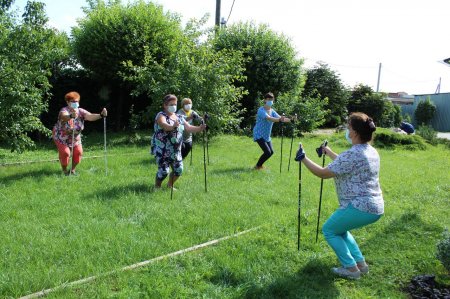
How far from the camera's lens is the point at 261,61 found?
1767cm

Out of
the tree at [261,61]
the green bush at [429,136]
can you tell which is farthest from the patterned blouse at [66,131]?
the green bush at [429,136]

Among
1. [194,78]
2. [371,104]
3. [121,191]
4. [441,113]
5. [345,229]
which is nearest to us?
[345,229]

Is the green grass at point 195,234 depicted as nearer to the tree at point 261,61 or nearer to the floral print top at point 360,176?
the floral print top at point 360,176

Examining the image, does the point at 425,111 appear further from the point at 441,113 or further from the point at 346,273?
the point at 346,273

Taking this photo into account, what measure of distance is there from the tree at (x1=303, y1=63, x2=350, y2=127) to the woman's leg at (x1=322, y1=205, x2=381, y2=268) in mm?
20396

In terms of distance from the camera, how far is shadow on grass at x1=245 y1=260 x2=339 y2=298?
3887 mm

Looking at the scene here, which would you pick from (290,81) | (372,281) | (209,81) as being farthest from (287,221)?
(290,81)

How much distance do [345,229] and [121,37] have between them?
39.2 feet

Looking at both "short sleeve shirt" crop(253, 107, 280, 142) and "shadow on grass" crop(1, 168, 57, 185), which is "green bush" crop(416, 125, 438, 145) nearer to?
"short sleeve shirt" crop(253, 107, 280, 142)

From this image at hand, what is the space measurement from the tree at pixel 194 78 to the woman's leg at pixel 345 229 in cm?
888

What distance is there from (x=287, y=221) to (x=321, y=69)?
67.2 feet

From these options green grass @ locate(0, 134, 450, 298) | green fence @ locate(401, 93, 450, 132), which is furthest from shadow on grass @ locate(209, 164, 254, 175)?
green fence @ locate(401, 93, 450, 132)

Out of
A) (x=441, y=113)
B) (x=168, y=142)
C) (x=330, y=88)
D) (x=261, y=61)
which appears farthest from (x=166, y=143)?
(x=441, y=113)

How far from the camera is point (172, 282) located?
395 centimetres
